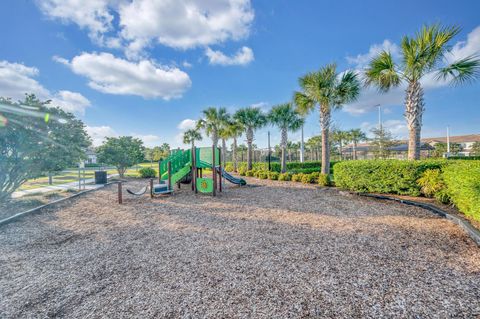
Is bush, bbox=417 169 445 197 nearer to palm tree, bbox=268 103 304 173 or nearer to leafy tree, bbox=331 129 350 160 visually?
palm tree, bbox=268 103 304 173

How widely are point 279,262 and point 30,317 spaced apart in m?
2.91

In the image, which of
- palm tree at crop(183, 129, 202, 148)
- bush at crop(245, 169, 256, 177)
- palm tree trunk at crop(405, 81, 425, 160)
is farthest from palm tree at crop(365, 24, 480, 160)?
palm tree at crop(183, 129, 202, 148)

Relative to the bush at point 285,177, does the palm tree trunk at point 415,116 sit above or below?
above

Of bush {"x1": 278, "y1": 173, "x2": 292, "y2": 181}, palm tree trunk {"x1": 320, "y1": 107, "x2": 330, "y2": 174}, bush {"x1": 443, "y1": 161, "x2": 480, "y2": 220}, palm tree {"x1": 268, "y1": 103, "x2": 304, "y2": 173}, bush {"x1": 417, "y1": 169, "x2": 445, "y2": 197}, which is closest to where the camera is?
bush {"x1": 443, "y1": 161, "x2": 480, "y2": 220}

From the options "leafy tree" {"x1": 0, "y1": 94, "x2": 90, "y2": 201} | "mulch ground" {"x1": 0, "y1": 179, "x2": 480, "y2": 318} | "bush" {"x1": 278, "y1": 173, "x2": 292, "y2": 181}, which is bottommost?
"mulch ground" {"x1": 0, "y1": 179, "x2": 480, "y2": 318}

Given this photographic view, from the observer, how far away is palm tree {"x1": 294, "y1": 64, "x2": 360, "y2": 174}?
1019 cm

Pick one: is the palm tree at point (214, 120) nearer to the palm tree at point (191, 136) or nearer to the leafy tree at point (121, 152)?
the leafy tree at point (121, 152)

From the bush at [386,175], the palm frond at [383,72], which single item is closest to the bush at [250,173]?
the bush at [386,175]

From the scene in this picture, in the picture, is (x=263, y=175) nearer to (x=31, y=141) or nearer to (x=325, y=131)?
(x=325, y=131)

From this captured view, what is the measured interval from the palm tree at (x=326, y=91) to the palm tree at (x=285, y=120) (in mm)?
4618

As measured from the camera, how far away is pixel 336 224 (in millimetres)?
4594

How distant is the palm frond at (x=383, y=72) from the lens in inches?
299

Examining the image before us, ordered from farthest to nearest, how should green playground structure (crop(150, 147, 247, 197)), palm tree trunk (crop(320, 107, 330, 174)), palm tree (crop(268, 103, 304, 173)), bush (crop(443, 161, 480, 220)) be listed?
1. palm tree (crop(268, 103, 304, 173))
2. palm tree trunk (crop(320, 107, 330, 174))
3. green playground structure (crop(150, 147, 247, 197))
4. bush (crop(443, 161, 480, 220))

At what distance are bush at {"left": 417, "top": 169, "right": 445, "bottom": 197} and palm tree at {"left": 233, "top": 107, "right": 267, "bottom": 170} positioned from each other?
12.6 meters
